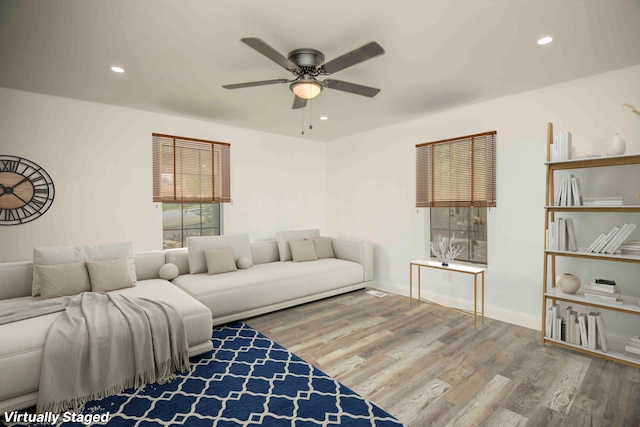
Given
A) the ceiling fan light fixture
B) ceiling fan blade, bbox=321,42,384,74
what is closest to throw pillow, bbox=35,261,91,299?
the ceiling fan light fixture

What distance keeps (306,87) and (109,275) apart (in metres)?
2.72

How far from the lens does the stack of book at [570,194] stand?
285 cm

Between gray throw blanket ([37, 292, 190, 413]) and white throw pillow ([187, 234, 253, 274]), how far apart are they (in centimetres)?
121

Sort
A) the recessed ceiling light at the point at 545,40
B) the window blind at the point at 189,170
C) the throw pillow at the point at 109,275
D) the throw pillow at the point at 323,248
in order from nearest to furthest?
the recessed ceiling light at the point at 545,40
the throw pillow at the point at 109,275
the window blind at the point at 189,170
the throw pillow at the point at 323,248

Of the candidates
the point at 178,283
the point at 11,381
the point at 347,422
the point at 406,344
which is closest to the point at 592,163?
the point at 406,344

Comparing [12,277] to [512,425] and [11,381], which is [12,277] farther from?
[512,425]

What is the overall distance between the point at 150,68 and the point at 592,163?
410 cm

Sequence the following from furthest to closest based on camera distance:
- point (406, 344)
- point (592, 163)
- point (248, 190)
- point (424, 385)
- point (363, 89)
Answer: point (248, 190)
point (406, 344)
point (592, 163)
point (363, 89)
point (424, 385)

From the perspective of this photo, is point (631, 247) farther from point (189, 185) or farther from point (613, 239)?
point (189, 185)

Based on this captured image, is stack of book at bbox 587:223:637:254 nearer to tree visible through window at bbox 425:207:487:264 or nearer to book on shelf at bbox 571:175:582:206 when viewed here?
book on shelf at bbox 571:175:582:206

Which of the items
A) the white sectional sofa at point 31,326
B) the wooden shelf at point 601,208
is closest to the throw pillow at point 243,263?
the white sectional sofa at point 31,326

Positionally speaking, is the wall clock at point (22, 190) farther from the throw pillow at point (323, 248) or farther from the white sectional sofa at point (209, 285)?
the throw pillow at point (323, 248)

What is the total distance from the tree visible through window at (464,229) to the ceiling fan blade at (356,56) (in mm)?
2726

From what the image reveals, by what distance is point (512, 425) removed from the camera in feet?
6.31
